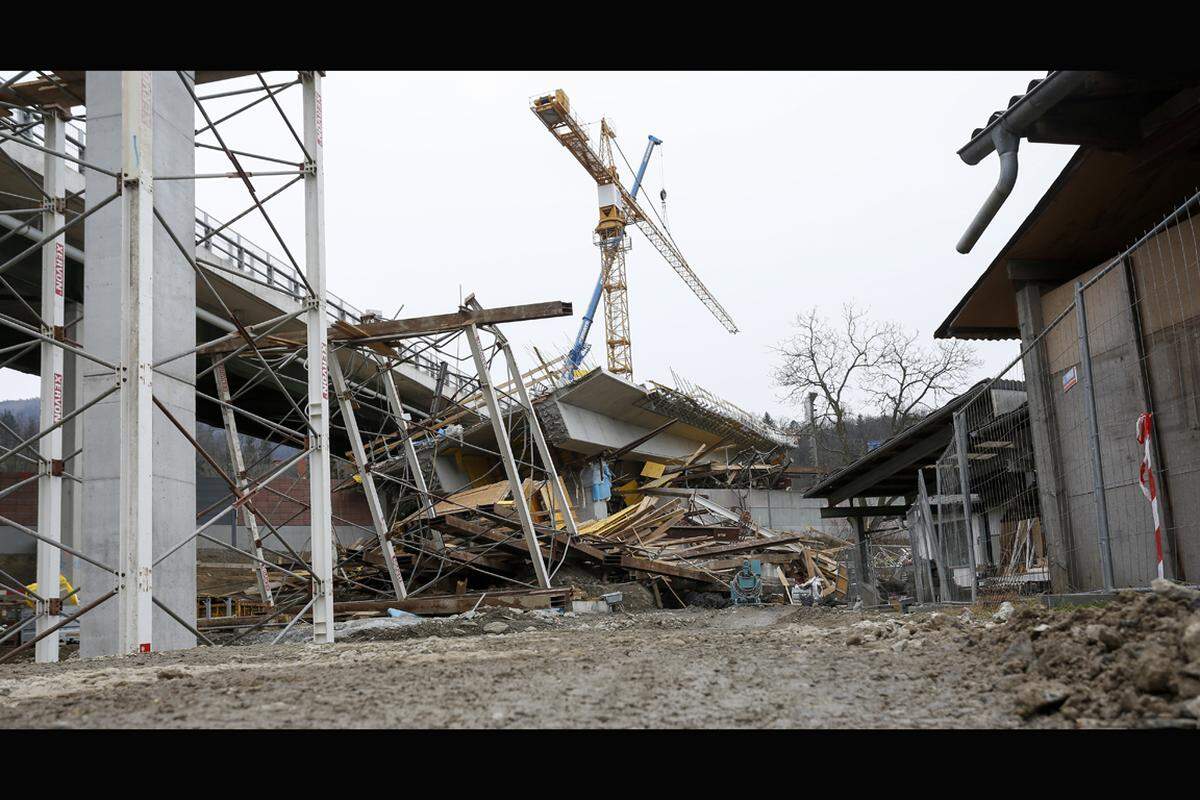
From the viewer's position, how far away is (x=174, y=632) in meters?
10.5

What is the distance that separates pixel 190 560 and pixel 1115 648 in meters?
9.54

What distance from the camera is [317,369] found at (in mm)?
11523

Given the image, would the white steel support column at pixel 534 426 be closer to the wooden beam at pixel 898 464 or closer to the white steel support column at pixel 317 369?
the white steel support column at pixel 317 369

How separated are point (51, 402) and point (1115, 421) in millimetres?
13888

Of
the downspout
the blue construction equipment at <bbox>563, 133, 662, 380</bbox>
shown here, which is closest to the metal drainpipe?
the downspout

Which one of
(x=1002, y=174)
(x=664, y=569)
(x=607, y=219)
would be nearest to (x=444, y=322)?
(x=664, y=569)

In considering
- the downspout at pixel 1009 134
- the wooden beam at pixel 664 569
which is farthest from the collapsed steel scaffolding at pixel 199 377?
the downspout at pixel 1009 134

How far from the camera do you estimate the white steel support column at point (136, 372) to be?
8953 mm

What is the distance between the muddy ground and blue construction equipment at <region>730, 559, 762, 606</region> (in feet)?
44.0

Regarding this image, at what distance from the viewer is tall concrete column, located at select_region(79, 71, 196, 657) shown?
9141 millimetres

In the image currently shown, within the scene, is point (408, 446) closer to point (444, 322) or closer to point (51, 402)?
point (444, 322)

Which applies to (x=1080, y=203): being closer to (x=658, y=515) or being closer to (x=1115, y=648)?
(x=1115, y=648)

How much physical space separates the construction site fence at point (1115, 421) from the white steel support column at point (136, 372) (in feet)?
27.1
